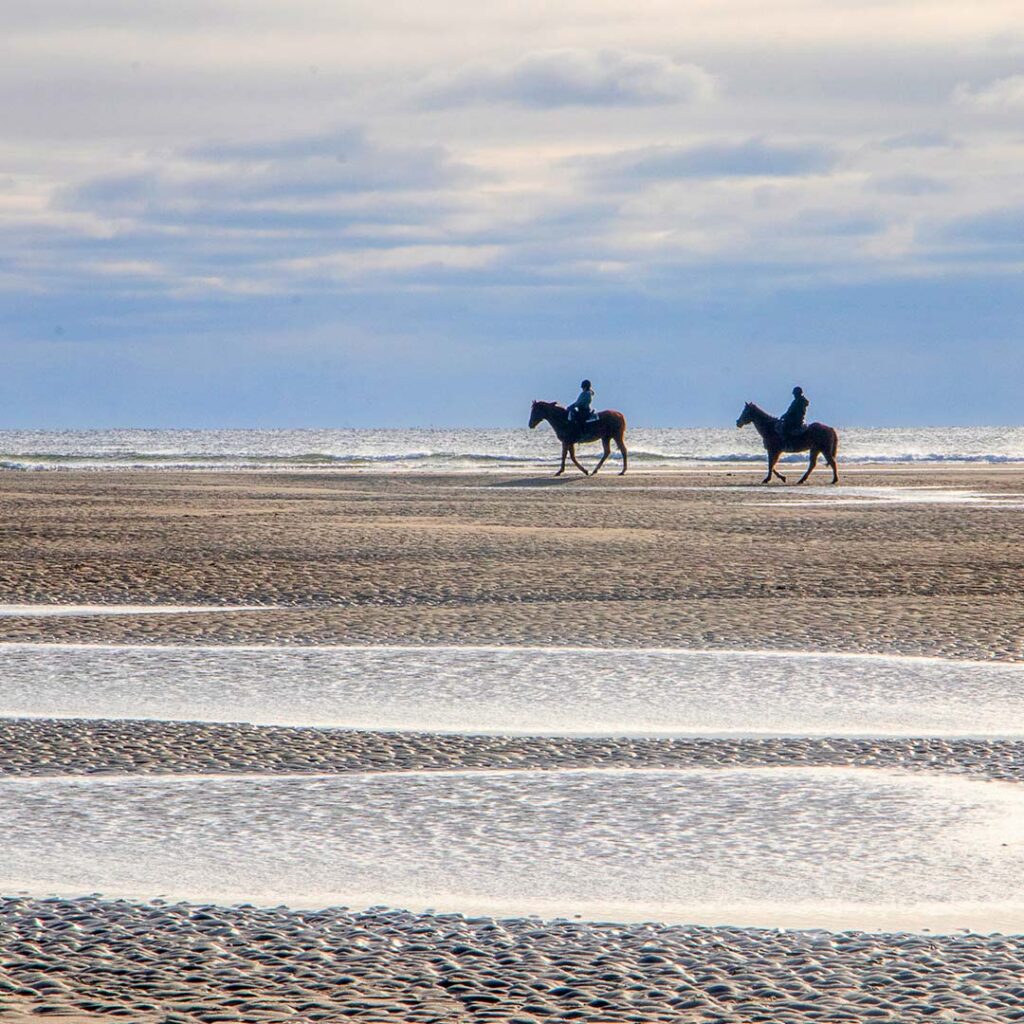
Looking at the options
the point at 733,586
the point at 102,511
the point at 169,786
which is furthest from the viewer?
the point at 102,511

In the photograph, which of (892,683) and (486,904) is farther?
(892,683)

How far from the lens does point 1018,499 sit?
24.3 m

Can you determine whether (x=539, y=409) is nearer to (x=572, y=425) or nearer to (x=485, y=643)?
(x=572, y=425)

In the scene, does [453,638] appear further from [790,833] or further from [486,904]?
[486,904]

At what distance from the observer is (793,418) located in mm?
31969

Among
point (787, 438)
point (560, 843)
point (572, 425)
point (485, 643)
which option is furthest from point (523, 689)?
point (572, 425)

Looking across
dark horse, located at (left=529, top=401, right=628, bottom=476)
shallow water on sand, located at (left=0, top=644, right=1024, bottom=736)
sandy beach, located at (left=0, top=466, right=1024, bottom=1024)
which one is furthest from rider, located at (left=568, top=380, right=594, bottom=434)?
shallow water on sand, located at (left=0, top=644, right=1024, bottom=736)

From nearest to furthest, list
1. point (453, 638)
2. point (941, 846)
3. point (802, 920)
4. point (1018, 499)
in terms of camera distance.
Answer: point (802, 920) → point (941, 846) → point (453, 638) → point (1018, 499)

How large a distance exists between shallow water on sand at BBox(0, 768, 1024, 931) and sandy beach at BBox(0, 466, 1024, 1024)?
0.15m

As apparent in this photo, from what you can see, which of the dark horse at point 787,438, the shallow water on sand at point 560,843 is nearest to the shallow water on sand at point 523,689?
the shallow water on sand at point 560,843

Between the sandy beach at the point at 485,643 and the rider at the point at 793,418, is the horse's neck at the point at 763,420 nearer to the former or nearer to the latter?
the rider at the point at 793,418

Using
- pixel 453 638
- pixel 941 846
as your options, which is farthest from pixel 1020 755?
pixel 453 638

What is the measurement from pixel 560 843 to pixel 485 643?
4.14 m

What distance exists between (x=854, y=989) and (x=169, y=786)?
2.59 metres
